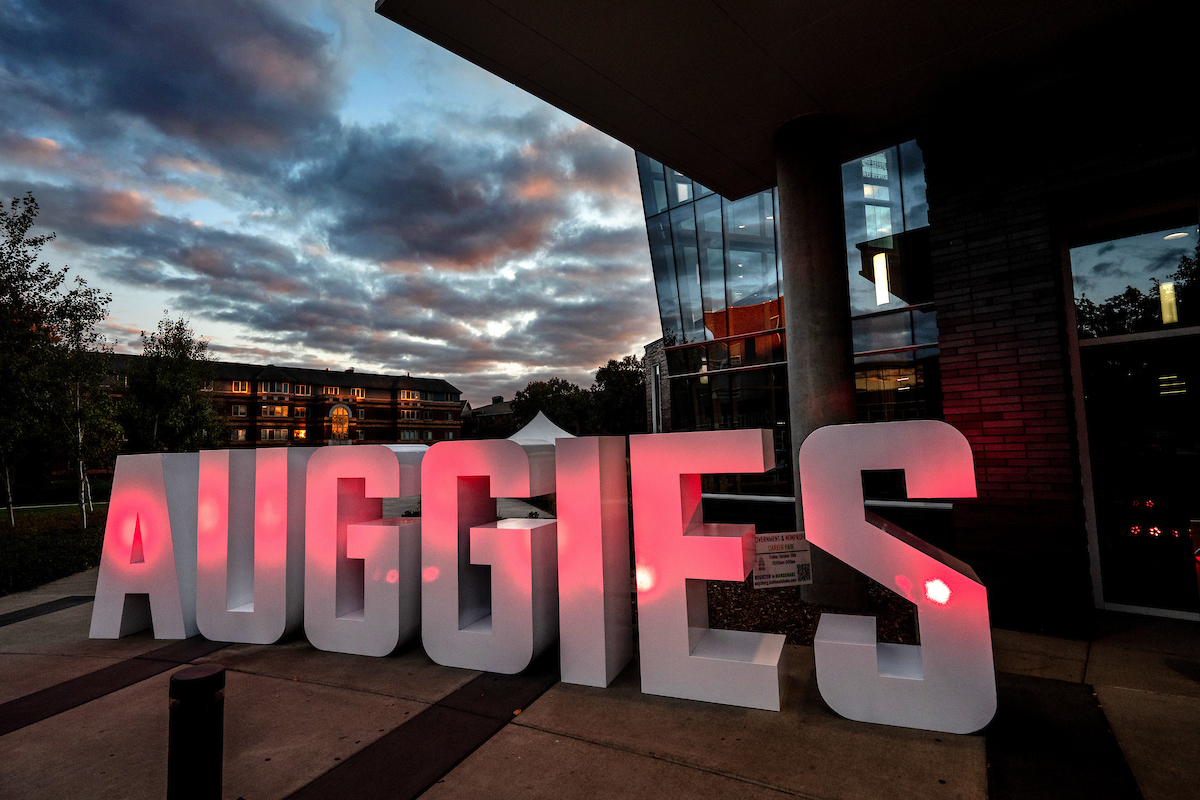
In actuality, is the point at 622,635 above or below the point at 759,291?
below

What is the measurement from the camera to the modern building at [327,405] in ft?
258

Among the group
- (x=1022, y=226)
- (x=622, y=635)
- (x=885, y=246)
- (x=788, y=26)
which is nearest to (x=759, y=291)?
(x=885, y=246)

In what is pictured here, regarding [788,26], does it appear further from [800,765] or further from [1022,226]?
[800,765]

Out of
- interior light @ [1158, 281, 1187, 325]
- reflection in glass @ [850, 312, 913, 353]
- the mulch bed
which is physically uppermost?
reflection in glass @ [850, 312, 913, 353]

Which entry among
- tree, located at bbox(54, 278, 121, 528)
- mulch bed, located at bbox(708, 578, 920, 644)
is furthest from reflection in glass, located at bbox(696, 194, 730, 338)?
tree, located at bbox(54, 278, 121, 528)

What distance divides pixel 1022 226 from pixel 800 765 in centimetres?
571

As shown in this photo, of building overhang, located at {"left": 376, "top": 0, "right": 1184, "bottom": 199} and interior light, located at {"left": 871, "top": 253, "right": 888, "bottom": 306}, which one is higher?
building overhang, located at {"left": 376, "top": 0, "right": 1184, "bottom": 199}

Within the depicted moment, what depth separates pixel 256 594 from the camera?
5.32 metres

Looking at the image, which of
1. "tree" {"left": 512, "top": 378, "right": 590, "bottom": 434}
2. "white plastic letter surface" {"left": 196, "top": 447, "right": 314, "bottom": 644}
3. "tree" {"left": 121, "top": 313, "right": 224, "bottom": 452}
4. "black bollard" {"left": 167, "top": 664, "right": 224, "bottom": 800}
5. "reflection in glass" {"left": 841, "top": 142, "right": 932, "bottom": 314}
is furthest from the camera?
"tree" {"left": 512, "top": 378, "right": 590, "bottom": 434}

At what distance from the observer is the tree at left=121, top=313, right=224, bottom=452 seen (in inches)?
894

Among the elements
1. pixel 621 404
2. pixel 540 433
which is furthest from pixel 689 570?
pixel 621 404

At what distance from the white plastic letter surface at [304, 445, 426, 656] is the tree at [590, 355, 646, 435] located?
167ft

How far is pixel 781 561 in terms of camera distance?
4316mm

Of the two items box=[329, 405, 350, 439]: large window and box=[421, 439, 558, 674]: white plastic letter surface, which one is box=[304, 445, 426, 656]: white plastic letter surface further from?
box=[329, 405, 350, 439]: large window
